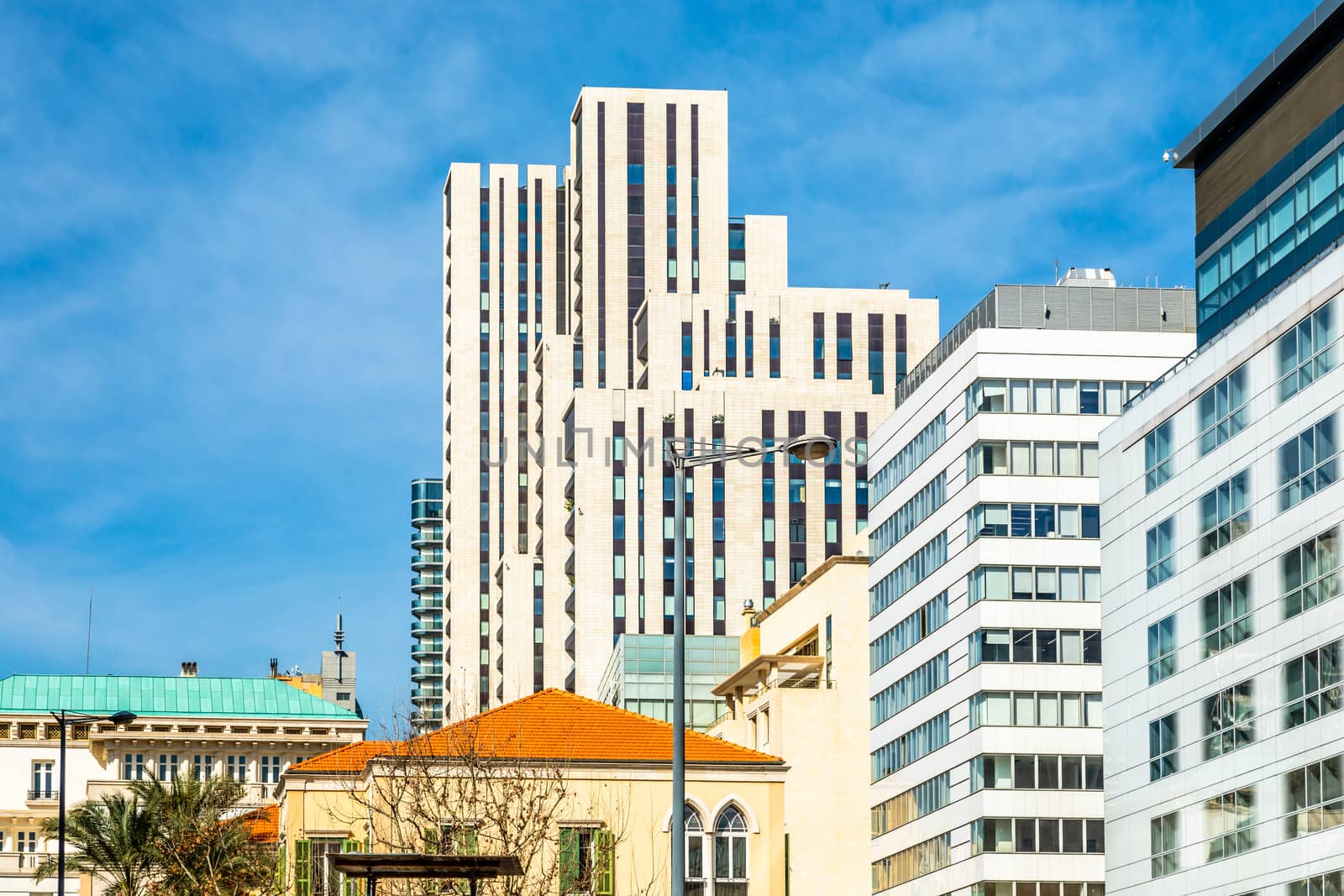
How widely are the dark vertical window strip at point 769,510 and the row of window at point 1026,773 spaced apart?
57218 millimetres

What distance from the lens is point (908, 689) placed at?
287 ft

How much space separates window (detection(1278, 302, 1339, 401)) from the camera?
5381 cm

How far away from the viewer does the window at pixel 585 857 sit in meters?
52.5

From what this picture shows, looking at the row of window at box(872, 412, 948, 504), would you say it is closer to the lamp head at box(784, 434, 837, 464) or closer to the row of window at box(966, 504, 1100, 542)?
the row of window at box(966, 504, 1100, 542)

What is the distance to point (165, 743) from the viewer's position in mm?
131875

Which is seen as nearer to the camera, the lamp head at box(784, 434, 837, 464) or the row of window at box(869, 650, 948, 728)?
the lamp head at box(784, 434, 837, 464)

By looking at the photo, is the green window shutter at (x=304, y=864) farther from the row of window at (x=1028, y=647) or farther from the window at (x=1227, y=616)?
the row of window at (x=1028, y=647)

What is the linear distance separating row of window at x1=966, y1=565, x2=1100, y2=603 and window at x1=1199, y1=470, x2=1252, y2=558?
65.1 ft

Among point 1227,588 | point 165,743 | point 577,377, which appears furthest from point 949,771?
point 577,377

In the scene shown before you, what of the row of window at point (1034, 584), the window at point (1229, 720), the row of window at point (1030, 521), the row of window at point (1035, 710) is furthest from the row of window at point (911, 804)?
the window at point (1229, 720)

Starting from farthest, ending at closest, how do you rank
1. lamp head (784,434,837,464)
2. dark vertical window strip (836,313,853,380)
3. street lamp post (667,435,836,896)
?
Result: 1. dark vertical window strip (836,313,853,380)
2. lamp head (784,434,837,464)
3. street lamp post (667,435,836,896)

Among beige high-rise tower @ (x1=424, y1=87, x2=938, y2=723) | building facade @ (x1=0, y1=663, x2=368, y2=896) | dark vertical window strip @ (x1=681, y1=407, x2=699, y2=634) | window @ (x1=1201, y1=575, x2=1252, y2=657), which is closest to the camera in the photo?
window @ (x1=1201, y1=575, x2=1252, y2=657)

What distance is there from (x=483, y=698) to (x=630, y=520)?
118 ft

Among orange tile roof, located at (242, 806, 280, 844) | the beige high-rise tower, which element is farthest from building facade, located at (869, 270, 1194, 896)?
orange tile roof, located at (242, 806, 280, 844)
